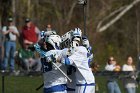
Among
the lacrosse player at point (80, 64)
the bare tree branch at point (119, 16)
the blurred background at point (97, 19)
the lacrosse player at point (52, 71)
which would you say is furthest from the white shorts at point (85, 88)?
the bare tree branch at point (119, 16)

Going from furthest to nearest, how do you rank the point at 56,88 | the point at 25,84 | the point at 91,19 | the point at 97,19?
the point at 97,19, the point at 91,19, the point at 25,84, the point at 56,88

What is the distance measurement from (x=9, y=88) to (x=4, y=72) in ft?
3.59

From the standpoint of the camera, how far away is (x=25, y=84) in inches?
862

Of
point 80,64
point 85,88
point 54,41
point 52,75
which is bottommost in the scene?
point 85,88

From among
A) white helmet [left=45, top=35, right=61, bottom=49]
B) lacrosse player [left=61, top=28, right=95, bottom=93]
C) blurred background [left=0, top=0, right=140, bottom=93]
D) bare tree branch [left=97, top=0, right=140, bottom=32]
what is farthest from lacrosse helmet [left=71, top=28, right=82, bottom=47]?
bare tree branch [left=97, top=0, right=140, bottom=32]

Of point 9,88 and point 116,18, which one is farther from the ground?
point 116,18

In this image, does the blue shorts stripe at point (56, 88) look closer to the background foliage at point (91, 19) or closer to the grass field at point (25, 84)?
the grass field at point (25, 84)

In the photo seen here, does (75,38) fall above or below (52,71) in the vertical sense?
above

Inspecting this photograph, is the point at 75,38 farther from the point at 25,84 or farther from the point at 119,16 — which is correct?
the point at 119,16

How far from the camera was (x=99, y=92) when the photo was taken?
862 inches

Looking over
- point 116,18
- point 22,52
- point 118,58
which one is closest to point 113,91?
point 22,52

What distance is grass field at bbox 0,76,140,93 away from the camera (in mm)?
21344

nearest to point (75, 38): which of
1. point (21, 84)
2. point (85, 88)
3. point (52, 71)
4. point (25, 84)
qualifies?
point (52, 71)

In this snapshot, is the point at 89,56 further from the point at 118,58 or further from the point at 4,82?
the point at 118,58
